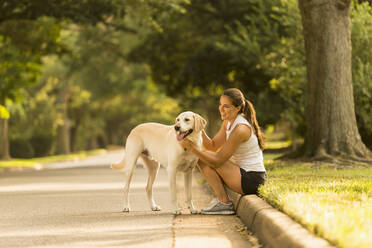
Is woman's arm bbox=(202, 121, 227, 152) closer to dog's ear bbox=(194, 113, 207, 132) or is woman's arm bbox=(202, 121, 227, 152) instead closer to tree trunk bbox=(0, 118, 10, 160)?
dog's ear bbox=(194, 113, 207, 132)

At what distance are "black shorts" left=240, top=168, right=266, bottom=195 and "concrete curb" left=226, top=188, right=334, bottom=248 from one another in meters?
0.15

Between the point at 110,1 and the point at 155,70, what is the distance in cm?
978

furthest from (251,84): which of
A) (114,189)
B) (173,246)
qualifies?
(173,246)

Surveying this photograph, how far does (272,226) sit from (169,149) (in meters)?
2.74

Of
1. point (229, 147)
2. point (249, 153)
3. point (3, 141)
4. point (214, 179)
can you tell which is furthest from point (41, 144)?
point (229, 147)

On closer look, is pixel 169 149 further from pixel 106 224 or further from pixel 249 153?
pixel 106 224

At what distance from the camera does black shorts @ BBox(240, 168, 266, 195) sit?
8.45m

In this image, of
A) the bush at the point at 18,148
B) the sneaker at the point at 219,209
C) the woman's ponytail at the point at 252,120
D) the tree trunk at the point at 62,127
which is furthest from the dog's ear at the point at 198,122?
the bush at the point at 18,148

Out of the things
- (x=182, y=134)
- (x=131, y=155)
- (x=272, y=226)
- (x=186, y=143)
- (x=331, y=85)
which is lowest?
(x=272, y=226)

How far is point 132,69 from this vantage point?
155 feet

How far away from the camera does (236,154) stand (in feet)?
28.1

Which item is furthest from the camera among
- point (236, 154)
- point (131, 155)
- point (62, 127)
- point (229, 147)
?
point (62, 127)

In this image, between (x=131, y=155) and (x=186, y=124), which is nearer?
(x=186, y=124)

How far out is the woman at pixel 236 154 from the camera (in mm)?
8242
